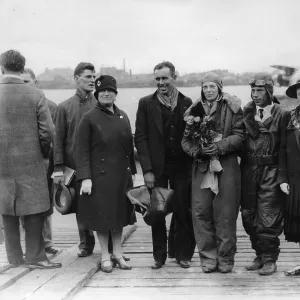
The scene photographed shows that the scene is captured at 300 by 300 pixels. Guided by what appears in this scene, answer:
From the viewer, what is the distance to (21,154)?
4.68m

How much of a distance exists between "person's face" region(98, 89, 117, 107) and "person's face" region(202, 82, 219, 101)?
82 cm

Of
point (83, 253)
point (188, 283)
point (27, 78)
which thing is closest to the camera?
point (188, 283)

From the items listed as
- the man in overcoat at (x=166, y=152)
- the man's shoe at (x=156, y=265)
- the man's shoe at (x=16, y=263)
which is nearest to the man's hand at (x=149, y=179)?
the man in overcoat at (x=166, y=152)

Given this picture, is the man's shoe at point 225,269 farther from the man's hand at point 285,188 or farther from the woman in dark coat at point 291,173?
the man's hand at point 285,188

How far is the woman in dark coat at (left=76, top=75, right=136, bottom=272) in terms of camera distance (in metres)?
4.75

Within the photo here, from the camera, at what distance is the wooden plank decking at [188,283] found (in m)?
3.97

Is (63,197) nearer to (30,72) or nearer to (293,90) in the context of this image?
(30,72)

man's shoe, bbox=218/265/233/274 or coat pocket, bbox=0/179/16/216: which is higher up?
coat pocket, bbox=0/179/16/216

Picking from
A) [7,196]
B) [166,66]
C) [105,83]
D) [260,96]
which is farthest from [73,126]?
[260,96]

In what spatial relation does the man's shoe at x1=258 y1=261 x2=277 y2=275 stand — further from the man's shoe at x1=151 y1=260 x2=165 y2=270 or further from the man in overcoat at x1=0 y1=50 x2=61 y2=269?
the man in overcoat at x1=0 y1=50 x2=61 y2=269

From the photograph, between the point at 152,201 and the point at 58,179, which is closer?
the point at 152,201

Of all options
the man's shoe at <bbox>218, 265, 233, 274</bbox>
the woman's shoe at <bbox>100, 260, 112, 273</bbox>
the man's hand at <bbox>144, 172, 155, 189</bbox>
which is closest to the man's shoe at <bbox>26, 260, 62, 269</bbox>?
the woman's shoe at <bbox>100, 260, 112, 273</bbox>

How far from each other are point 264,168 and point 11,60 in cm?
235

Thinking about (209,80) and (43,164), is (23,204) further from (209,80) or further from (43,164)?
(209,80)
